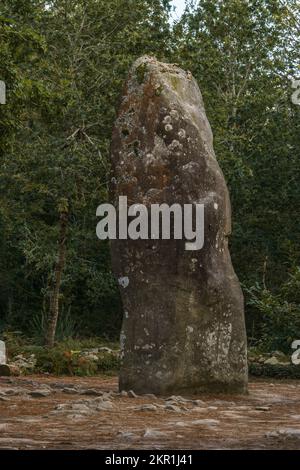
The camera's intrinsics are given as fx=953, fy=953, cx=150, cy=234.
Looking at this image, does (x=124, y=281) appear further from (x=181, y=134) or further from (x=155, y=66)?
(x=155, y=66)

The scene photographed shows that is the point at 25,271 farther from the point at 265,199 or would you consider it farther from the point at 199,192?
the point at 199,192

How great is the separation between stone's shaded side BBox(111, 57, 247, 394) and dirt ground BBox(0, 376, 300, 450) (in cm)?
40

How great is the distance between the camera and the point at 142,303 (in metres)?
12.0

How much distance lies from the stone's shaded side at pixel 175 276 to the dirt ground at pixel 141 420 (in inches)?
15.8

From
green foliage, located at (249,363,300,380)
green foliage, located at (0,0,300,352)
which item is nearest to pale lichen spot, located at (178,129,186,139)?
green foliage, located at (249,363,300,380)

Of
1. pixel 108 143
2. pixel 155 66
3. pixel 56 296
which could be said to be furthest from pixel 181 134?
pixel 108 143

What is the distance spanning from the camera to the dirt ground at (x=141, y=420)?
301 inches

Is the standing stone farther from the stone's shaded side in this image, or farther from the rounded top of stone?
the rounded top of stone

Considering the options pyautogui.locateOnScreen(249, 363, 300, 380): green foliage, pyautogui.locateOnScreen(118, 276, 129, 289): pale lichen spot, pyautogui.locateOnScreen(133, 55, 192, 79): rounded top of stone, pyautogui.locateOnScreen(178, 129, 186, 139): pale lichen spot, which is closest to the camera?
pyautogui.locateOnScreen(118, 276, 129, 289): pale lichen spot

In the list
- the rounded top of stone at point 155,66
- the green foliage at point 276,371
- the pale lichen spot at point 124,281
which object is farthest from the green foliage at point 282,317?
the pale lichen spot at point 124,281

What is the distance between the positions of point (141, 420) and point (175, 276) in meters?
2.99

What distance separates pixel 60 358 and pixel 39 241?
703cm

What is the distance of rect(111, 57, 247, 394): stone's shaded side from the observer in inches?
469

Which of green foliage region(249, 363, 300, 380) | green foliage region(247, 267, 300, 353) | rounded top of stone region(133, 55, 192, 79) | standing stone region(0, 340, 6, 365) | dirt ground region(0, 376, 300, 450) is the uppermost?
rounded top of stone region(133, 55, 192, 79)
